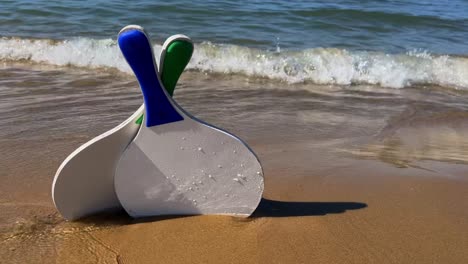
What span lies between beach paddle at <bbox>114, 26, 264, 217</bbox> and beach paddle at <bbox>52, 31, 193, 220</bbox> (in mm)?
45

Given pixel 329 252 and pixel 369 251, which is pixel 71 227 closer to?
pixel 329 252

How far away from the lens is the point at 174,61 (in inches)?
87.7

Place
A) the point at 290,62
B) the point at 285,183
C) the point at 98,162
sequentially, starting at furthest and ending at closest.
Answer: the point at 290,62
the point at 285,183
the point at 98,162

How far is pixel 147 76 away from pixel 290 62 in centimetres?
465

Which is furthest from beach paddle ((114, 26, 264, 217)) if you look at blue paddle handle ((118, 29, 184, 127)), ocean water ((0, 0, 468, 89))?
ocean water ((0, 0, 468, 89))

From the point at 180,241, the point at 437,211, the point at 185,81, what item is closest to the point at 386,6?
the point at 185,81

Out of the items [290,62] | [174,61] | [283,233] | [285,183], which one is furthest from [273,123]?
[290,62]

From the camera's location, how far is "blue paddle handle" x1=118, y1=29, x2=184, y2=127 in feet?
6.96

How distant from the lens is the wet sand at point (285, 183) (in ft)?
7.30

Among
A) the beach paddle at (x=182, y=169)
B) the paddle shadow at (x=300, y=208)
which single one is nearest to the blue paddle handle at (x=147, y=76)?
the beach paddle at (x=182, y=169)

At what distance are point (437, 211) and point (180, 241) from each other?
1.26 meters

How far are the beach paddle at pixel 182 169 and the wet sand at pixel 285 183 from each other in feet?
0.23

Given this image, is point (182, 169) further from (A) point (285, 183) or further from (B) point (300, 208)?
(A) point (285, 183)

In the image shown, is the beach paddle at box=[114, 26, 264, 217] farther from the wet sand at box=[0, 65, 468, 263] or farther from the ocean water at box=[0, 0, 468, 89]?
the ocean water at box=[0, 0, 468, 89]
